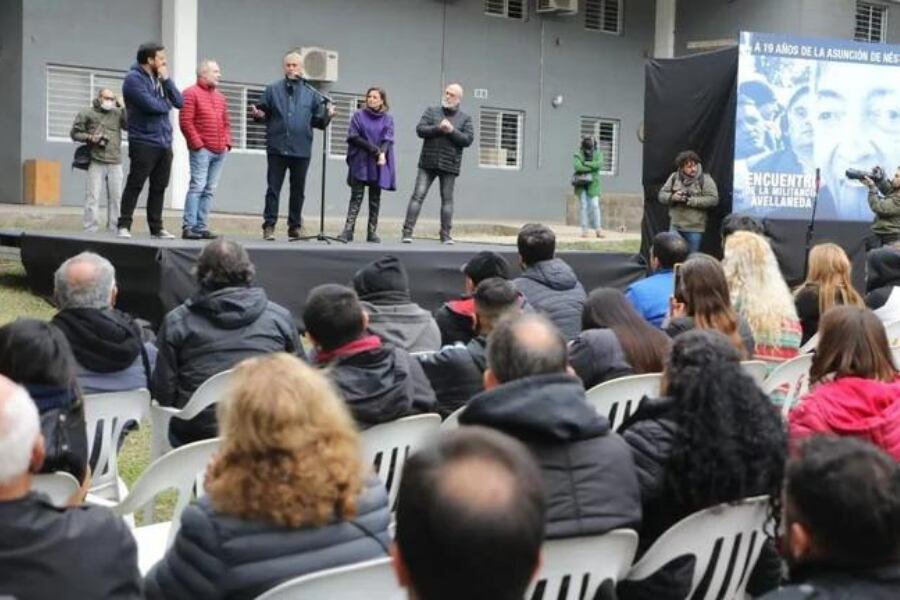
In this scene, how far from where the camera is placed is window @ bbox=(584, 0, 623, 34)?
21.5 meters

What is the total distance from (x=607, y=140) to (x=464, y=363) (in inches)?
709

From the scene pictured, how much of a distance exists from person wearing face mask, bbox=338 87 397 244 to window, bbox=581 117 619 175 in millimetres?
12099

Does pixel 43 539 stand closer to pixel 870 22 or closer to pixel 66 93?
pixel 66 93

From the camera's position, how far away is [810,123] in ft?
36.0

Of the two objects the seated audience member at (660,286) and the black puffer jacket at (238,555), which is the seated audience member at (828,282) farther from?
the black puffer jacket at (238,555)

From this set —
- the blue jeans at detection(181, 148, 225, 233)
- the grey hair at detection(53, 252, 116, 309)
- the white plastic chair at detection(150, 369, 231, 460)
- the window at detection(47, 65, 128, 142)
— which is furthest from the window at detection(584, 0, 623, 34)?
the white plastic chair at detection(150, 369, 231, 460)

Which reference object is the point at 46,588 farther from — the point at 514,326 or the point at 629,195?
the point at 629,195

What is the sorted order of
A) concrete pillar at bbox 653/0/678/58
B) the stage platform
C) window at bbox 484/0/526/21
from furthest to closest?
concrete pillar at bbox 653/0/678/58 → window at bbox 484/0/526/21 → the stage platform

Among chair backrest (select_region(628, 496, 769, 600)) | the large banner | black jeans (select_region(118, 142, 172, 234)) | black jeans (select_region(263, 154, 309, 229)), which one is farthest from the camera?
the large banner

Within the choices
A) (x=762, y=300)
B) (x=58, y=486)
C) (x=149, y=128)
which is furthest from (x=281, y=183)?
(x=58, y=486)

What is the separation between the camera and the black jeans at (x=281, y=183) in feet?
31.2

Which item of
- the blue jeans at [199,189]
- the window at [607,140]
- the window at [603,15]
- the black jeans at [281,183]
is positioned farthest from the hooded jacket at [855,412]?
the window at [603,15]

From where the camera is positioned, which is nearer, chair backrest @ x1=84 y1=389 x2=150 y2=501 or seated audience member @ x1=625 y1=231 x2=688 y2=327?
chair backrest @ x1=84 y1=389 x2=150 y2=501

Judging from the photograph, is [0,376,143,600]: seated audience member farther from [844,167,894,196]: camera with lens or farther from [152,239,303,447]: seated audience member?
[844,167,894,196]: camera with lens
